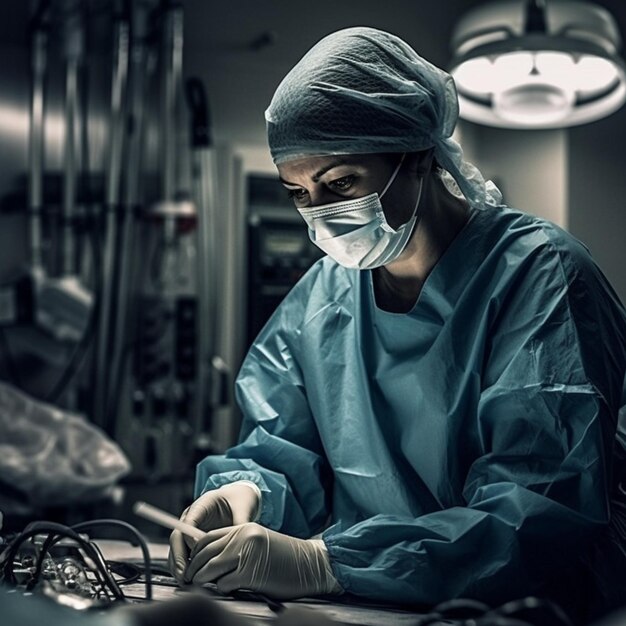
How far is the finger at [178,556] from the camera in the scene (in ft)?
3.74

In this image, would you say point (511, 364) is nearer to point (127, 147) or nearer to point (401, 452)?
point (401, 452)

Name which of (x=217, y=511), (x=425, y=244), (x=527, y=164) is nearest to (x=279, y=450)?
(x=217, y=511)

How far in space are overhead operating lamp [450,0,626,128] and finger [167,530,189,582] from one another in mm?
1254

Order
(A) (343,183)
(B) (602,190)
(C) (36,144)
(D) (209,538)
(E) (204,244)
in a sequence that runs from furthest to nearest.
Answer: (B) (602,190) → (E) (204,244) → (C) (36,144) → (A) (343,183) → (D) (209,538)

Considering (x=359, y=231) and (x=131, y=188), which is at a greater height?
(x=131, y=188)

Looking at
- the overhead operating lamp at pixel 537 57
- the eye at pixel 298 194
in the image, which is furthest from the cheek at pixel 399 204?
the overhead operating lamp at pixel 537 57

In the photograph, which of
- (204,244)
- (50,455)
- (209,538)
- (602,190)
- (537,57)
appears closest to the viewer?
(209,538)

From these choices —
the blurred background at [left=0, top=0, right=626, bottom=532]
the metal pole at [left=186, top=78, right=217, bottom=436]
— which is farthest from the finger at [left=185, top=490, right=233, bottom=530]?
the metal pole at [left=186, top=78, right=217, bottom=436]

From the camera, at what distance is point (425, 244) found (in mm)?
1283

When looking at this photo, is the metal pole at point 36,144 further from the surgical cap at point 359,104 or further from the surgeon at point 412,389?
the surgical cap at point 359,104

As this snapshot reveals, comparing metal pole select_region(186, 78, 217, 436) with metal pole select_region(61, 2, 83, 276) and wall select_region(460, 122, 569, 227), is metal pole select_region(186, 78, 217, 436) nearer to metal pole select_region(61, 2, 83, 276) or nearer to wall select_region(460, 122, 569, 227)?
metal pole select_region(61, 2, 83, 276)

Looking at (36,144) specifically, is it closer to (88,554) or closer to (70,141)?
(70,141)

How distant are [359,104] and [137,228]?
5.54 ft

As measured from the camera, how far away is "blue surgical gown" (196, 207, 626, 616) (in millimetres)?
1023
